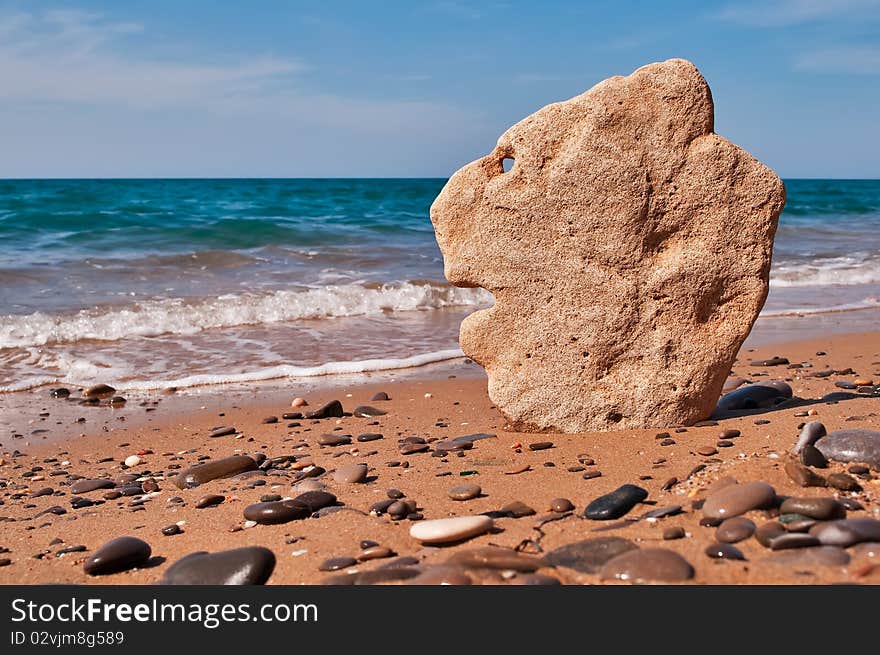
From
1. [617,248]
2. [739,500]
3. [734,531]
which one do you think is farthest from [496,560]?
[617,248]

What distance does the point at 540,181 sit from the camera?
15.5ft

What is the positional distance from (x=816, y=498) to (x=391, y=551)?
1516mm

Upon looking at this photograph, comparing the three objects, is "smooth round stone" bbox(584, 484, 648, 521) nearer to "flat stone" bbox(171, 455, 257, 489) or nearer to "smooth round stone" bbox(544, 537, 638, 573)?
"smooth round stone" bbox(544, 537, 638, 573)

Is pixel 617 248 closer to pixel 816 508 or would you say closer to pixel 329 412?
pixel 816 508

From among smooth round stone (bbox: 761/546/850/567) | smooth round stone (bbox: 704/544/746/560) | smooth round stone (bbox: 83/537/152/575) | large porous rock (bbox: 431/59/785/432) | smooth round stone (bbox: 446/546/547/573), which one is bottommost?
smooth round stone (bbox: 83/537/152/575)

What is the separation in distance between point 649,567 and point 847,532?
2.17ft

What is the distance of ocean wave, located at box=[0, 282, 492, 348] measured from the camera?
30.3 feet

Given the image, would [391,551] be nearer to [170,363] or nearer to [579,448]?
[579,448]

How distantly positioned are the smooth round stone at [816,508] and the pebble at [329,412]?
3.55 metres

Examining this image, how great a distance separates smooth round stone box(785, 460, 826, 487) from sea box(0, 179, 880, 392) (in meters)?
4.74

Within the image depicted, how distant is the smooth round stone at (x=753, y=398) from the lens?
5371mm

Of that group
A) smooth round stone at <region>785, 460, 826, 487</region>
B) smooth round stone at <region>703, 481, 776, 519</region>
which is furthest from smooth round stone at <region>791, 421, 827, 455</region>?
smooth round stone at <region>703, 481, 776, 519</region>

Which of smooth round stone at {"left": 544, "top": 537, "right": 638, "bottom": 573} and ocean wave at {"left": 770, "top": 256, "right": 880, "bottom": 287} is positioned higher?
ocean wave at {"left": 770, "top": 256, "right": 880, "bottom": 287}
